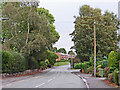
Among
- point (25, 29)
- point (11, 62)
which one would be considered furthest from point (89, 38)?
point (11, 62)

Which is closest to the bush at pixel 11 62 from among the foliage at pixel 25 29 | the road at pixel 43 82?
the road at pixel 43 82

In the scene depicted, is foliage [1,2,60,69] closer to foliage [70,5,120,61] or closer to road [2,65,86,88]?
foliage [70,5,120,61]

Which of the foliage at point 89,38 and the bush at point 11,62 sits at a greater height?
the foliage at point 89,38

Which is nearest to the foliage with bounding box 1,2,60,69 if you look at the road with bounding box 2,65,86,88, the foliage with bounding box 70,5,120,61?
the foliage with bounding box 70,5,120,61

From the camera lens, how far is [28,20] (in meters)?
43.8

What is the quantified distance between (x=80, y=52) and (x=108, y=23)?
14.4 m

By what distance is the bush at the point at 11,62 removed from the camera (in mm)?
32125

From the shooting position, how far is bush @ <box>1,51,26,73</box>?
32125mm

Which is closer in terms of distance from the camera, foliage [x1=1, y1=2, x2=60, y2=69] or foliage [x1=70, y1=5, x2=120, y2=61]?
foliage [x1=1, y1=2, x2=60, y2=69]

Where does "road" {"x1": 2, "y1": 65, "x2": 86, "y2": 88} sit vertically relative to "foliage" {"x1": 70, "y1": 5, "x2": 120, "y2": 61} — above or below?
below

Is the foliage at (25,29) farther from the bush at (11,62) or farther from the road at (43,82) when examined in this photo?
the road at (43,82)

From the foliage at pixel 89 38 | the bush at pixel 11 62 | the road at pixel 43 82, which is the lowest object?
the road at pixel 43 82

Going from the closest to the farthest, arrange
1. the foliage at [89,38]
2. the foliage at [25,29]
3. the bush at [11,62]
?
the bush at [11,62], the foliage at [25,29], the foliage at [89,38]

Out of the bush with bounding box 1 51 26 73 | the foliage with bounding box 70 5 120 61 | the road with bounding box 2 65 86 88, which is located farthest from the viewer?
the foliage with bounding box 70 5 120 61
